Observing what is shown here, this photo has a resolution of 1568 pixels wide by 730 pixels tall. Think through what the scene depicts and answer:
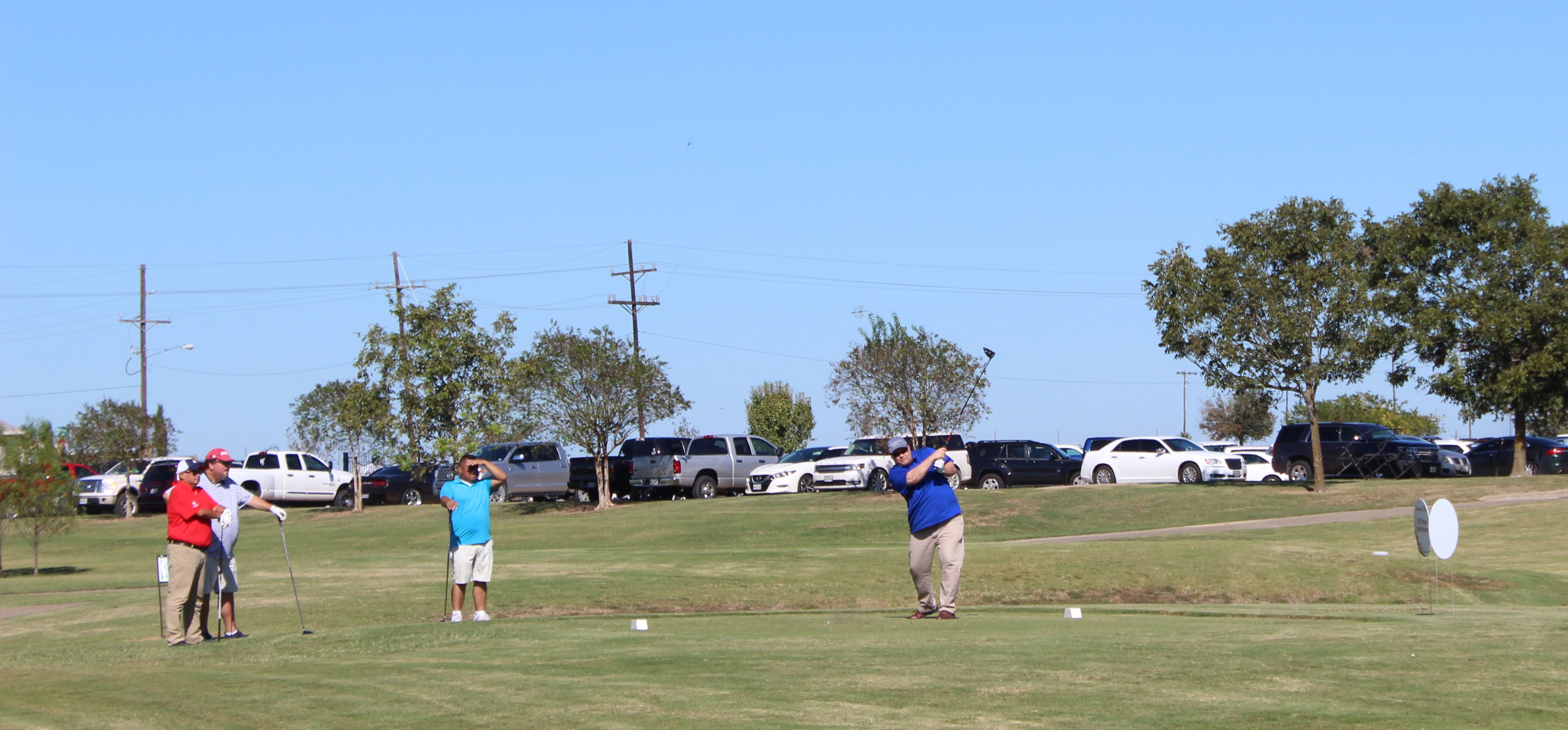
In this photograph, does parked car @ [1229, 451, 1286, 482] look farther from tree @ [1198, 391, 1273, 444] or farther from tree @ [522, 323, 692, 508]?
tree @ [1198, 391, 1273, 444]

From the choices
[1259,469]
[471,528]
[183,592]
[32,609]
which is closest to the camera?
[183,592]

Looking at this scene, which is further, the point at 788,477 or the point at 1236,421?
the point at 1236,421

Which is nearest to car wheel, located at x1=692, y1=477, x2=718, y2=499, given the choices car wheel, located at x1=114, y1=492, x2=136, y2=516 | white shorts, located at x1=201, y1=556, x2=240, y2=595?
car wheel, located at x1=114, y1=492, x2=136, y2=516

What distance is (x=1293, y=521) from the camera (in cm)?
2977

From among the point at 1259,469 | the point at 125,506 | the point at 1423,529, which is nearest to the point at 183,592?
the point at 1423,529

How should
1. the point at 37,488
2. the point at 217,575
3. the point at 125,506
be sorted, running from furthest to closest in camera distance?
the point at 125,506 → the point at 37,488 → the point at 217,575

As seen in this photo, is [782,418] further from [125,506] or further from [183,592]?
[183,592]

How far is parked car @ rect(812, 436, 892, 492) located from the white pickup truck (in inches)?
623

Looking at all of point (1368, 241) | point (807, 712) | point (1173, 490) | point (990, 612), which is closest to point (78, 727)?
point (807, 712)

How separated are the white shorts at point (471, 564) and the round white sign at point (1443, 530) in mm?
9362

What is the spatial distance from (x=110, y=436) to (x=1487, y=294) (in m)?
51.1

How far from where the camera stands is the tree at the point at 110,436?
5812 centimetres

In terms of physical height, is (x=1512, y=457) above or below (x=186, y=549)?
below

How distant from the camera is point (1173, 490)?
1419 inches
